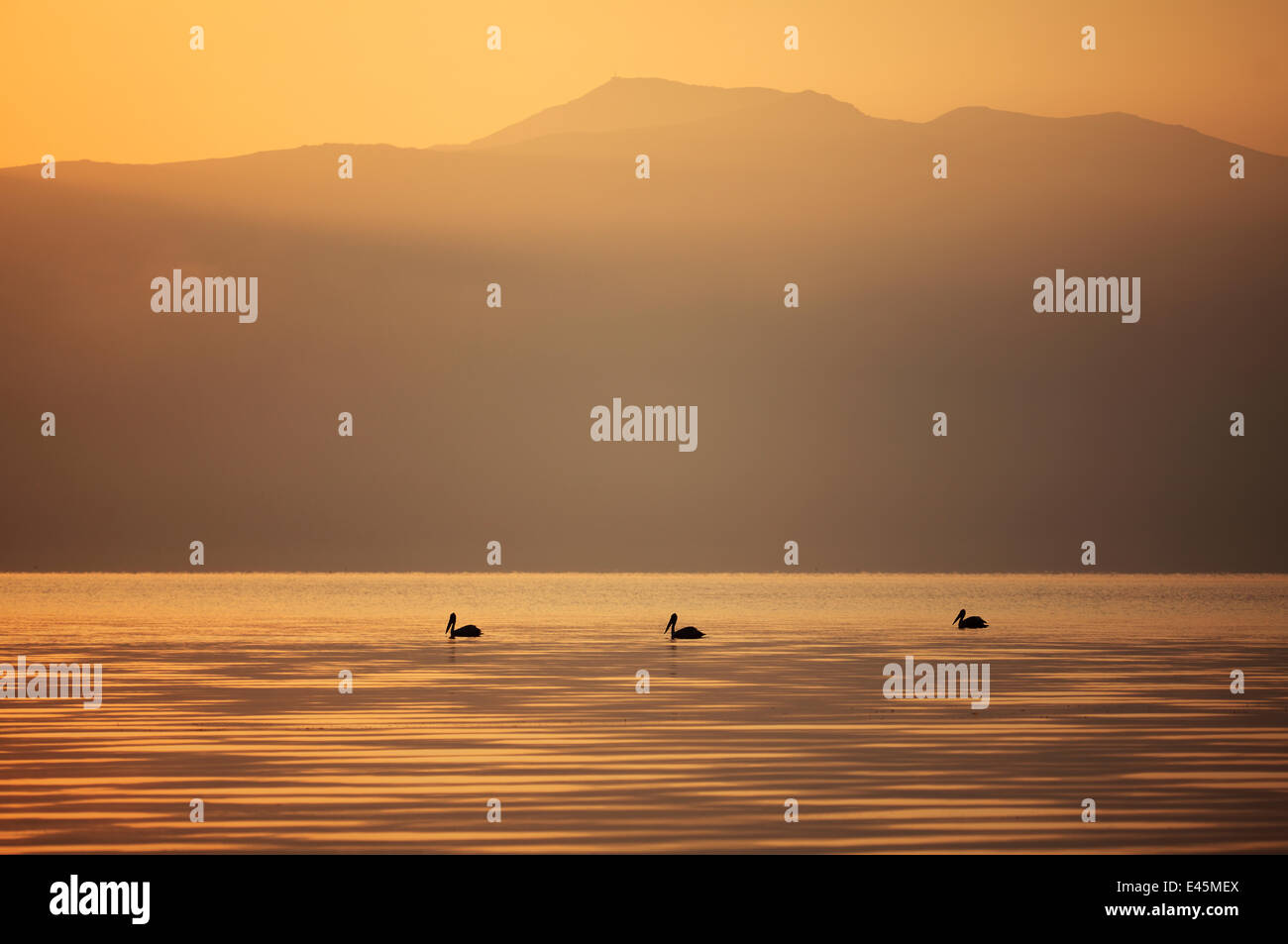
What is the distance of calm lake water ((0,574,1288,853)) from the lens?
2147 centimetres

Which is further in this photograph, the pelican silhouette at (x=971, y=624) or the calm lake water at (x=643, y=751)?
the pelican silhouette at (x=971, y=624)

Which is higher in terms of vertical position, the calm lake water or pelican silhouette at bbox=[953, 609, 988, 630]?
pelican silhouette at bbox=[953, 609, 988, 630]

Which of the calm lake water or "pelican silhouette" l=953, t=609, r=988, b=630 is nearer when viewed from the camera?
the calm lake water

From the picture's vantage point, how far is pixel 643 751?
29.3 metres

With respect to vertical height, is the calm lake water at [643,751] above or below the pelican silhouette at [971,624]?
below

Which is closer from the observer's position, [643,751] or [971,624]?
[643,751]

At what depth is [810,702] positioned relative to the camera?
37.8 metres

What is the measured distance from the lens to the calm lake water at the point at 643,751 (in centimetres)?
2147

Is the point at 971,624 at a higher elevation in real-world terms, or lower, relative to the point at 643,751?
higher

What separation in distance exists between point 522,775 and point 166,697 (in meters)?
15.4
